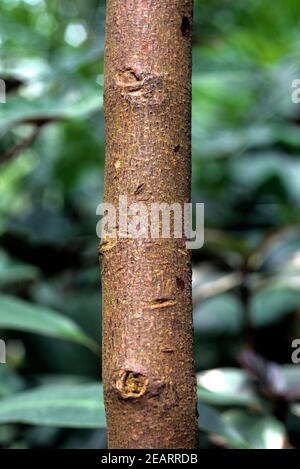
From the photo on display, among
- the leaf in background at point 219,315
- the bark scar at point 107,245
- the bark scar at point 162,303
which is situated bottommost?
the bark scar at point 162,303

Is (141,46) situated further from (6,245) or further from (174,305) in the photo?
(6,245)

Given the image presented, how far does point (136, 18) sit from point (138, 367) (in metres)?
0.22

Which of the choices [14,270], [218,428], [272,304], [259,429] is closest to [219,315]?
[272,304]

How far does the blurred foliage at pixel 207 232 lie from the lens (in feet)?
3.02

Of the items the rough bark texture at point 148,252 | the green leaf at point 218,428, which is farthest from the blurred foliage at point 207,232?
the rough bark texture at point 148,252

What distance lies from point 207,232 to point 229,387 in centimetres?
44

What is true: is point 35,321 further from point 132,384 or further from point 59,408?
point 132,384

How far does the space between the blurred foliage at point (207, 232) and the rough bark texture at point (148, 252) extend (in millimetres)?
291

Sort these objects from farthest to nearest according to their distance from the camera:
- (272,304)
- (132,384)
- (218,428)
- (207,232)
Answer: (272,304) → (207,232) → (218,428) → (132,384)

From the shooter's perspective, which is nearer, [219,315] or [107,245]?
[107,245]

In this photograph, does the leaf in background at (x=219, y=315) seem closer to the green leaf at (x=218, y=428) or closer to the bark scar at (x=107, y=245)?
the green leaf at (x=218, y=428)

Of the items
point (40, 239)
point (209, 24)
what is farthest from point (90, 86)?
point (209, 24)

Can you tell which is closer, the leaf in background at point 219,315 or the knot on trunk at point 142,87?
the knot on trunk at point 142,87

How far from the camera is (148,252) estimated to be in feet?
1.46
